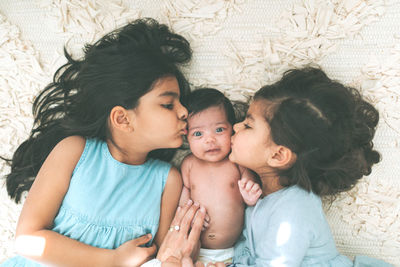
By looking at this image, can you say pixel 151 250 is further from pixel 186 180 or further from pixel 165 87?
pixel 165 87

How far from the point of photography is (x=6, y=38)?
4.90 ft

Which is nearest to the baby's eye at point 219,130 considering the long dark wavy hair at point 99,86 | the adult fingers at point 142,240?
the long dark wavy hair at point 99,86

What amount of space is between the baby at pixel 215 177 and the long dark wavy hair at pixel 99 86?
5.3 inches

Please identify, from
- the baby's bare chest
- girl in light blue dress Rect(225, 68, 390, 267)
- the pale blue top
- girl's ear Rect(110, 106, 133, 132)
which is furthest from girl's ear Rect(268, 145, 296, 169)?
girl's ear Rect(110, 106, 133, 132)

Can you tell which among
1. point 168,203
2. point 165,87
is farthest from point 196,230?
point 165,87

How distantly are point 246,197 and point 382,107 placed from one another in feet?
2.31

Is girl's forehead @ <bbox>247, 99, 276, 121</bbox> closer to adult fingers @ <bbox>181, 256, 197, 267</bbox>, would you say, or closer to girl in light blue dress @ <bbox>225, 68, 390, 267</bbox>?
girl in light blue dress @ <bbox>225, 68, 390, 267</bbox>

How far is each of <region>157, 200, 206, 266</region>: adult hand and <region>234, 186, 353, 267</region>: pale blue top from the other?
21 cm

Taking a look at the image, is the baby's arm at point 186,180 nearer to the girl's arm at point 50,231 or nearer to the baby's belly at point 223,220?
the baby's belly at point 223,220

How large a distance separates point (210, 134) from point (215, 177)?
204 mm

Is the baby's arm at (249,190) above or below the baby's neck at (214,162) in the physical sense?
below

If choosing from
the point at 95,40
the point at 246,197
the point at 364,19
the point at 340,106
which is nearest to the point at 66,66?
the point at 95,40

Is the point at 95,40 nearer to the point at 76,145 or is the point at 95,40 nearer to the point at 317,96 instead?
the point at 76,145

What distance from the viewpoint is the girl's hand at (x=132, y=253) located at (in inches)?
51.3
